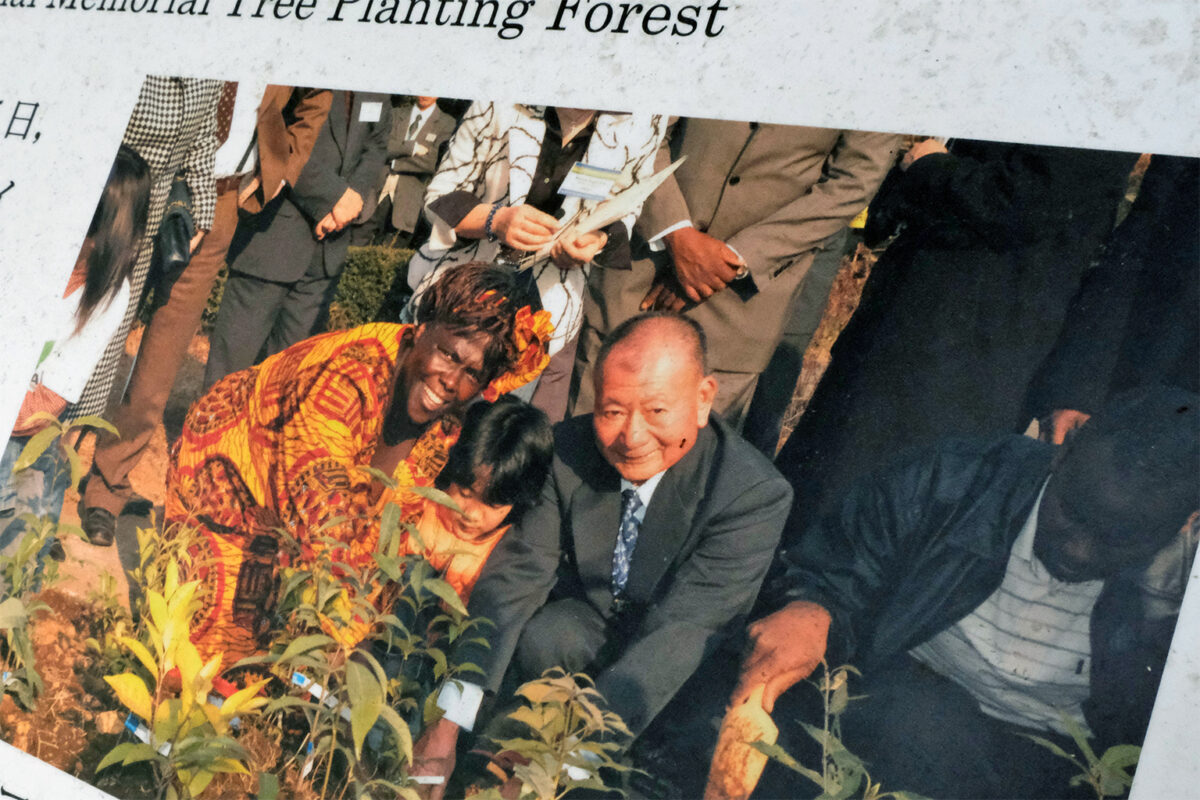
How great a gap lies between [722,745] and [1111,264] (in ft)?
4.23

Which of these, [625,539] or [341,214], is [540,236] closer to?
[341,214]

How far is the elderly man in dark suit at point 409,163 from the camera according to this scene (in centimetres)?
283

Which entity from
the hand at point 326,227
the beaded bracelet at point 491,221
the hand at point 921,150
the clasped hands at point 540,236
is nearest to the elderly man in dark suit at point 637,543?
the clasped hands at point 540,236

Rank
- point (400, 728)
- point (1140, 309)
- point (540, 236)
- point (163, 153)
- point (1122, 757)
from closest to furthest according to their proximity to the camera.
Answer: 1. point (1122, 757)
2. point (1140, 309)
3. point (400, 728)
4. point (540, 236)
5. point (163, 153)

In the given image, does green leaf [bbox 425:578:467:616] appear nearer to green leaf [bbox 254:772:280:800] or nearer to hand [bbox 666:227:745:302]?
green leaf [bbox 254:772:280:800]

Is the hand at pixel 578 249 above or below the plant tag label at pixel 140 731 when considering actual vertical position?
above

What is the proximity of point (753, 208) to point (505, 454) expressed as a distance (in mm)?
856

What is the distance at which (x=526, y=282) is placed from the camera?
8.80 feet

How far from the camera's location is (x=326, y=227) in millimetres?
2982

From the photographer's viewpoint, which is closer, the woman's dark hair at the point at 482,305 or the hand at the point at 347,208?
the woman's dark hair at the point at 482,305

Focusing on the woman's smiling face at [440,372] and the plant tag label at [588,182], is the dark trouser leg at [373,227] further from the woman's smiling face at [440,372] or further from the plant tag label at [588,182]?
the plant tag label at [588,182]

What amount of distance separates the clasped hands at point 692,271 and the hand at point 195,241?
58.5 inches

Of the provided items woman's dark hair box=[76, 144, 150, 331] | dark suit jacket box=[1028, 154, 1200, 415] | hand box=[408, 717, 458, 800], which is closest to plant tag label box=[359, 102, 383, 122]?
woman's dark hair box=[76, 144, 150, 331]

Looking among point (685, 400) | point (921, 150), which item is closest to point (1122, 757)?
point (685, 400)
